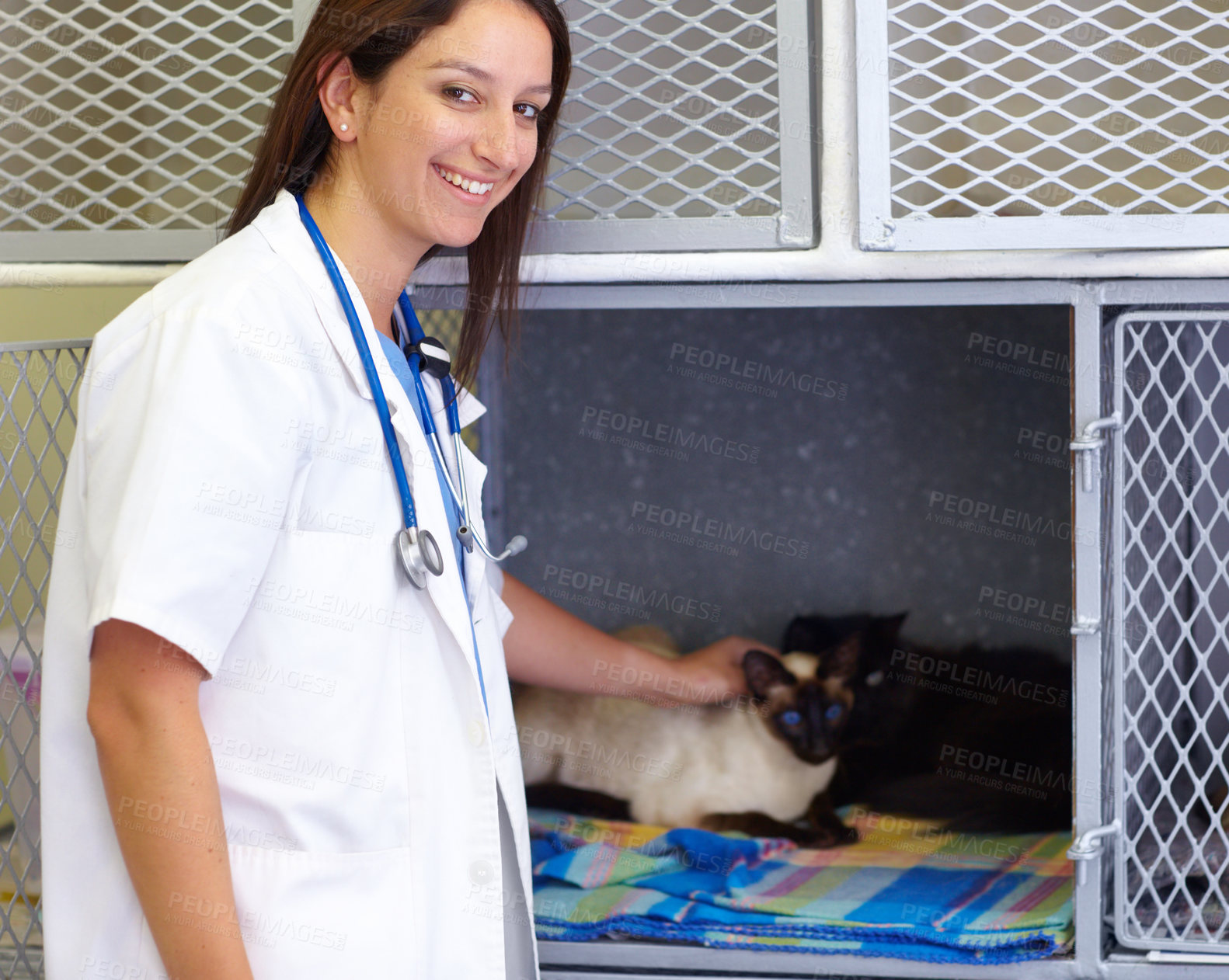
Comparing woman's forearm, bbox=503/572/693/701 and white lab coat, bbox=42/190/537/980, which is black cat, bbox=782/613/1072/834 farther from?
white lab coat, bbox=42/190/537/980

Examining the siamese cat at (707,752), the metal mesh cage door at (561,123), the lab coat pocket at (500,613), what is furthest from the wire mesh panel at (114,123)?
the siamese cat at (707,752)

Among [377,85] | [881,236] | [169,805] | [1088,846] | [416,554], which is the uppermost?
[377,85]

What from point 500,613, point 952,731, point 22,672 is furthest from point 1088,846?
point 22,672

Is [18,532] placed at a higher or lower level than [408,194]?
lower

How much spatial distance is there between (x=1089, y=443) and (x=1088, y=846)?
400mm

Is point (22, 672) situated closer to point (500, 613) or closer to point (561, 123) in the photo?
point (500, 613)

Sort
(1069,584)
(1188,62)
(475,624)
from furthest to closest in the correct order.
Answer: (1069,584) < (1188,62) < (475,624)

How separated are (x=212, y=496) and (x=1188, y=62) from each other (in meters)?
1.19

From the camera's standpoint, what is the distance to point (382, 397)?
0.81 m

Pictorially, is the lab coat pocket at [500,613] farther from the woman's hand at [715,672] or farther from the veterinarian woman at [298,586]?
the woman's hand at [715,672]

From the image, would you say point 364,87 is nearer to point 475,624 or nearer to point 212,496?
point 212,496

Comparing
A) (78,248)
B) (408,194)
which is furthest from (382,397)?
(78,248)

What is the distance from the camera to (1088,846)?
1018mm

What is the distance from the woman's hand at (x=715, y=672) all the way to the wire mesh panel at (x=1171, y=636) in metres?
0.53
